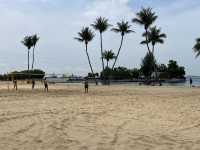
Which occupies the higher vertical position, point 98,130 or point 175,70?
point 175,70

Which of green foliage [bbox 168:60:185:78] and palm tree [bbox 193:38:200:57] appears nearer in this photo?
palm tree [bbox 193:38:200:57]

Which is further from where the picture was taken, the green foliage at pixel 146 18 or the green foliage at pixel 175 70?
the green foliage at pixel 175 70

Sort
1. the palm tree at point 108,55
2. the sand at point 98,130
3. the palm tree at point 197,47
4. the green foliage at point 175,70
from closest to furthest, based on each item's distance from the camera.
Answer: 1. the sand at point 98,130
2. the palm tree at point 197,47
3. the palm tree at point 108,55
4. the green foliage at point 175,70

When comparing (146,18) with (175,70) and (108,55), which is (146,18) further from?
(175,70)

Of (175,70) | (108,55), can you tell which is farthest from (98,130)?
(175,70)

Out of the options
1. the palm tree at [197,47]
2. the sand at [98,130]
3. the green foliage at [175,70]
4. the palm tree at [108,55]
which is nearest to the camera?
the sand at [98,130]

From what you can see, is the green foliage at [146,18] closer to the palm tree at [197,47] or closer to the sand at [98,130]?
the palm tree at [197,47]

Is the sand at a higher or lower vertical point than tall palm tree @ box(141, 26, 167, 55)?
lower

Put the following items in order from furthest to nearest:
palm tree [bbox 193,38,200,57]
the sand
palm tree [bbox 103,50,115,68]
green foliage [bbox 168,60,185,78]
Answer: green foliage [bbox 168,60,185,78]
palm tree [bbox 103,50,115,68]
palm tree [bbox 193,38,200,57]
the sand

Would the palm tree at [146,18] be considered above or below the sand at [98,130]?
above

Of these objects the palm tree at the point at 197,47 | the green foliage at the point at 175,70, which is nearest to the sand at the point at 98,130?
the palm tree at the point at 197,47

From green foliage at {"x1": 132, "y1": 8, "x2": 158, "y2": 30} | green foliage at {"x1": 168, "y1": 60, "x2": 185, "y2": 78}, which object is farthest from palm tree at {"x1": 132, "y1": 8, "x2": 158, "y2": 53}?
green foliage at {"x1": 168, "y1": 60, "x2": 185, "y2": 78}

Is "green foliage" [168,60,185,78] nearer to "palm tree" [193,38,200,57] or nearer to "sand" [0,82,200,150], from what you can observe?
"palm tree" [193,38,200,57]

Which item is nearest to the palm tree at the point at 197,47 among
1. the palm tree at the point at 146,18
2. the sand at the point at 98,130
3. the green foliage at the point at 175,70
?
the palm tree at the point at 146,18
